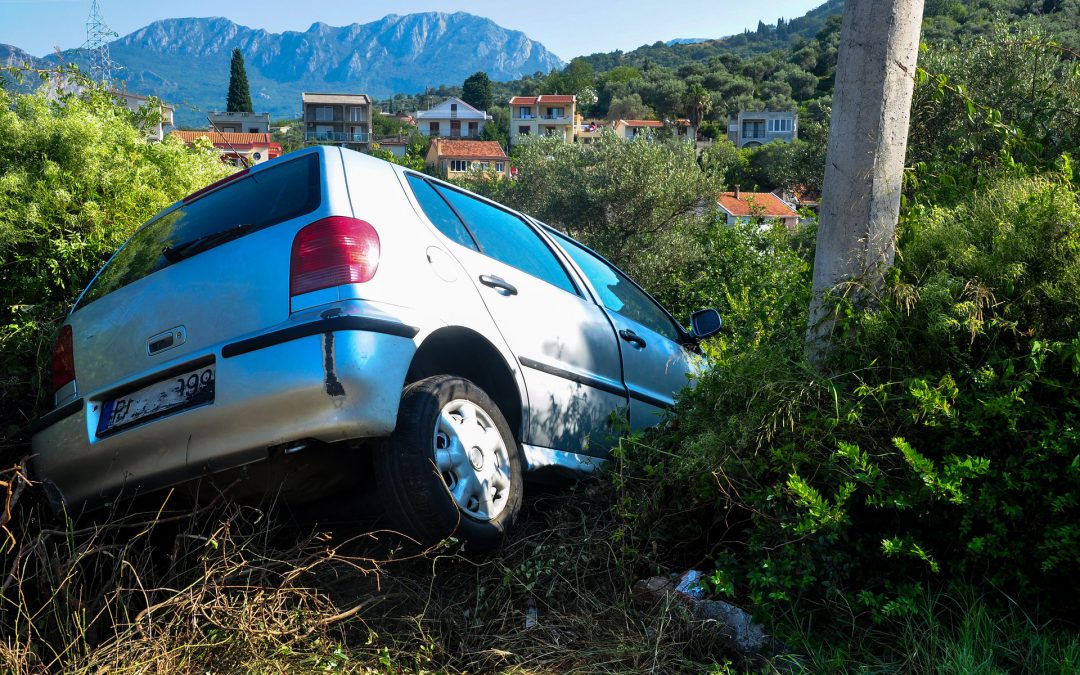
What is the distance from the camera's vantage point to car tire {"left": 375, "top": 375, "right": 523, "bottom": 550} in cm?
274

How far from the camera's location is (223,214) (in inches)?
126

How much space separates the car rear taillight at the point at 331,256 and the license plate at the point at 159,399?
0.42 metres

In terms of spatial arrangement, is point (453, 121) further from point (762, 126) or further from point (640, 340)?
point (640, 340)

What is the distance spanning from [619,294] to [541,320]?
125 centimetres

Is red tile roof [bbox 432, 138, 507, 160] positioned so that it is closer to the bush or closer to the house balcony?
the house balcony

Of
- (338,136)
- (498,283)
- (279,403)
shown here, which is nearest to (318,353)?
(279,403)

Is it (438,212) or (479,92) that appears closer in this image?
(438,212)

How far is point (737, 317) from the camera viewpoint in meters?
5.03

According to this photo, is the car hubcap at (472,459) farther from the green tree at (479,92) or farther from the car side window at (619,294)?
the green tree at (479,92)

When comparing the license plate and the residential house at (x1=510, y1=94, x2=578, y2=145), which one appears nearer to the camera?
the license plate

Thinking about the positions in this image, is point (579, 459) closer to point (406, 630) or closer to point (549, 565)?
point (549, 565)

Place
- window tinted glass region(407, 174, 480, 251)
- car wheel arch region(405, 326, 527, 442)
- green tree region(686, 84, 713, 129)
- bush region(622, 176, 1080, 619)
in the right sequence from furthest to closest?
green tree region(686, 84, 713, 129), window tinted glass region(407, 174, 480, 251), car wheel arch region(405, 326, 527, 442), bush region(622, 176, 1080, 619)

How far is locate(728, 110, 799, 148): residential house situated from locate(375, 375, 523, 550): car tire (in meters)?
92.2

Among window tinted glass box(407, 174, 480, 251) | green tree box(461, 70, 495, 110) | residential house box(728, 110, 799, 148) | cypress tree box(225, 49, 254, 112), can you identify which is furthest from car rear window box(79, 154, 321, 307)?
green tree box(461, 70, 495, 110)
